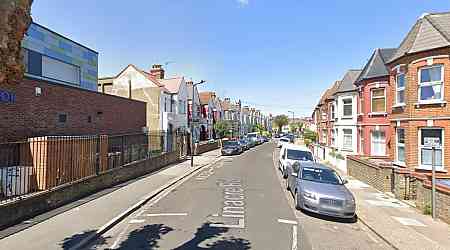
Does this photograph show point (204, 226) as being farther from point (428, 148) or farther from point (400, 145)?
point (400, 145)

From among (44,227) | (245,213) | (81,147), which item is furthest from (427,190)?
(81,147)

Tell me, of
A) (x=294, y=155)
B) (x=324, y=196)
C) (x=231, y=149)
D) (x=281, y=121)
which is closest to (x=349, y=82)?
(x=231, y=149)

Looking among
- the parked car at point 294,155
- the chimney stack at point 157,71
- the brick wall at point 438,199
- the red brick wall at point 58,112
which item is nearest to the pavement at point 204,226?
the brick wall at point 438,199

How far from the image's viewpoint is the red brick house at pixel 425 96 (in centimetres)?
1387

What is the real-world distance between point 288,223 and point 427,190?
577cm

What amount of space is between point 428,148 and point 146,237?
1370 cm

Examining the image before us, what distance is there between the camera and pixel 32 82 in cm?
1259

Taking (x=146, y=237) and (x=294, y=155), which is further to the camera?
(x=294, y=155)

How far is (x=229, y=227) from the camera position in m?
7.94

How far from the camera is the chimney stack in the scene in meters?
38.0

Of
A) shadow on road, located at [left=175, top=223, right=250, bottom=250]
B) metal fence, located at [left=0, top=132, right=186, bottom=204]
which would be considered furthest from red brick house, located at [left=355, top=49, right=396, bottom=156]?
metal fence, located at [left=0, top=132, right=186, bottom=204]

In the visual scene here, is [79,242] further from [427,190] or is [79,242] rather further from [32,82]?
[427,190]

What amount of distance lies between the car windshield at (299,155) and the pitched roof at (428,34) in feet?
23.5

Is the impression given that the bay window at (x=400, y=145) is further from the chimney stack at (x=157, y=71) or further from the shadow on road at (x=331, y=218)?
the chimney stack at (x=157, y=71)
